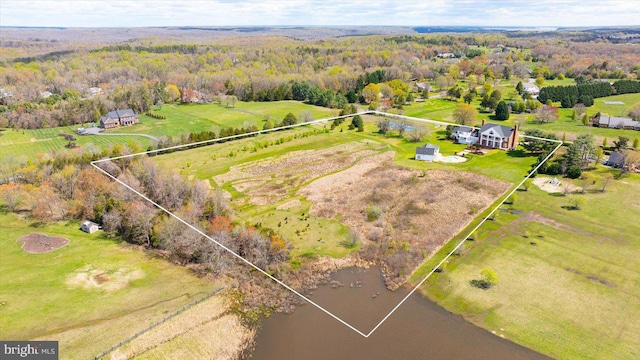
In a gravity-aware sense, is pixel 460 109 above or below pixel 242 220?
above

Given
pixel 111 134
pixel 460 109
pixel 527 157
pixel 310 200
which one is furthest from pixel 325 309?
pixel 111 134

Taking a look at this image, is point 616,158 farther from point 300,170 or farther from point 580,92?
point 580,92

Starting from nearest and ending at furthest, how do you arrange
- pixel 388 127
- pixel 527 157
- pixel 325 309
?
pixel 325 309 → pixel 527 157 → pixel 388 127

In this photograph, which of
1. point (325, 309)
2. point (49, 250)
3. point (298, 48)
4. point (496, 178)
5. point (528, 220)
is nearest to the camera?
point (325, 309)

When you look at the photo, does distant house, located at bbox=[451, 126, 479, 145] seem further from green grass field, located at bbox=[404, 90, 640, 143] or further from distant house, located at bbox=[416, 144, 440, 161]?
green grass field, located at bbox=[404, 90, 640, 143]

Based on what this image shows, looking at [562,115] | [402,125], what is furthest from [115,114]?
[562,115]

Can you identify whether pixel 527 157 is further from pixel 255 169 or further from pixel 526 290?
pixel 255 169

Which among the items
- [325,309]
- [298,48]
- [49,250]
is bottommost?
[325,309]
